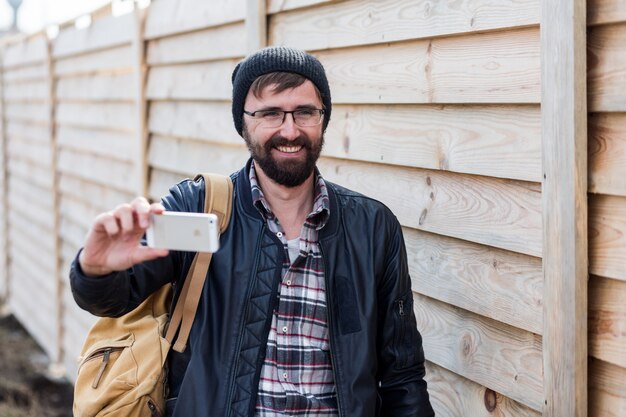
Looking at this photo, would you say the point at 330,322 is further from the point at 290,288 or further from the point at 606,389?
the point at 606,389

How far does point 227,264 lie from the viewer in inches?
103

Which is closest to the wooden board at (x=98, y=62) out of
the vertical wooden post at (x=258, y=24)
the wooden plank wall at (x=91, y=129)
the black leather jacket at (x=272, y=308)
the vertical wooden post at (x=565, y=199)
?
the wooden plank wall at (x=91, y=129)

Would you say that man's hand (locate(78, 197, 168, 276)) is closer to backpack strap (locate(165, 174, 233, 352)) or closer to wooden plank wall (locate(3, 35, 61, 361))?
backpack strap (locate(165, 174, 233, 352))

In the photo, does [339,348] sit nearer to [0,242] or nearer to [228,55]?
[228,55]

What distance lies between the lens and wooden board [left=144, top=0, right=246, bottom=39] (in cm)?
451

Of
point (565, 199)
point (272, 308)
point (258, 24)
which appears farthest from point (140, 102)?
point (565, 199)

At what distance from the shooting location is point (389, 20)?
126 inches

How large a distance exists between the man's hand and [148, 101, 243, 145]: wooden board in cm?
214

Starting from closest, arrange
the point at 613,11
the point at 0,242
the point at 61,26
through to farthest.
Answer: the point at 613,11
the point at 61,26
the point at 0,242

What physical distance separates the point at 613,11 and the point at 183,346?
1532mm

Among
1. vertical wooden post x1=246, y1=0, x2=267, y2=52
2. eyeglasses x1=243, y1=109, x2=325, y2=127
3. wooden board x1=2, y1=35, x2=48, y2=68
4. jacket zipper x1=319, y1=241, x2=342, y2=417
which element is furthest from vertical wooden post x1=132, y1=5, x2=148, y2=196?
jacket zipper x1=319, y1=241, x2=342, y2=417

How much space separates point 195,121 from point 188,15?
0.62m

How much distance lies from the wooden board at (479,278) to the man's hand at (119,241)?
1.09m

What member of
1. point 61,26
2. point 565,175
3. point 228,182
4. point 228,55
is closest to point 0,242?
point 61,26
